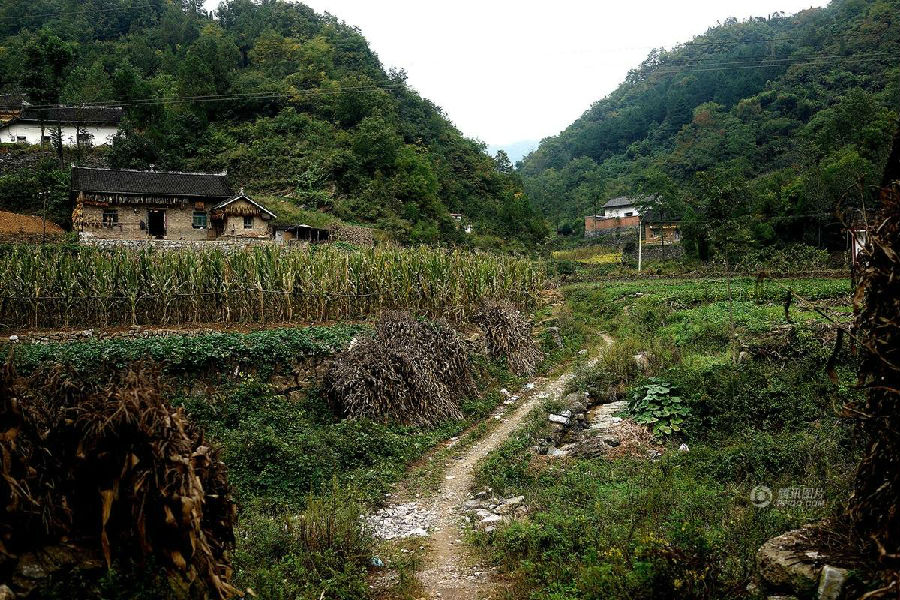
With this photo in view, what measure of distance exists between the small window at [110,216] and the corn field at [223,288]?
13.7m

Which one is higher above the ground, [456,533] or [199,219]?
[199,219]

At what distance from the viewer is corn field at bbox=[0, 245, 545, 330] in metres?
17.6

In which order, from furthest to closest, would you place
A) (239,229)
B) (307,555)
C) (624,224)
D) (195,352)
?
(624,224) → (239,229) → (195,352) → (307,555)

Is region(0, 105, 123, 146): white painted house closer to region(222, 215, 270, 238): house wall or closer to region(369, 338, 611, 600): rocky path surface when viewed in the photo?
region(222, 215, 270, 238): house wall

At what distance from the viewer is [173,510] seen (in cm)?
407

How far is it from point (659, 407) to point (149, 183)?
109ft

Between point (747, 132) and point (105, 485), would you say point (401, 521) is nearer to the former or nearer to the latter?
point (105, 485)

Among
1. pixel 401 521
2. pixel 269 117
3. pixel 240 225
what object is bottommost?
pixel 401 521

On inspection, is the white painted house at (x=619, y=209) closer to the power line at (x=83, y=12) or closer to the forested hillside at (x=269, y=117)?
the forested hillside at (x=269, y=117)

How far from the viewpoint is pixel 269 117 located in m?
55.8

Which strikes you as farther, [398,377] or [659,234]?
[659,234]

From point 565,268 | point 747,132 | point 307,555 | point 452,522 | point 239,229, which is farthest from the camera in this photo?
point 747,132

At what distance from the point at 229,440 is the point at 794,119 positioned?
67640 millimetres

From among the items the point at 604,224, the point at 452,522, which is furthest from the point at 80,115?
the point at 452,522
